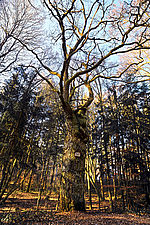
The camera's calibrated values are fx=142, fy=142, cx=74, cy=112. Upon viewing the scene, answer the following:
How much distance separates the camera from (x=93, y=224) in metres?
3.25

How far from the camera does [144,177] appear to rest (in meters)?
7.52

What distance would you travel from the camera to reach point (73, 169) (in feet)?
14.9

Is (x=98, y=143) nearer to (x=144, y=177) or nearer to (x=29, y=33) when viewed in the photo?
(x=144, y=177)

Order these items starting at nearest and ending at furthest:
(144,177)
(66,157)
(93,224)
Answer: (93,224), (66,157), (144,177)

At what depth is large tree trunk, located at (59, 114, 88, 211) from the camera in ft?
14.1

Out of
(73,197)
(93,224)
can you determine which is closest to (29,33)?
(73,197)

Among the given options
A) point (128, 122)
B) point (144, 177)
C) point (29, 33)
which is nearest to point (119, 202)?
point (144, 177)

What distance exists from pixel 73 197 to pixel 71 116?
2.60m

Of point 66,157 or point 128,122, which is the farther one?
point 128,122

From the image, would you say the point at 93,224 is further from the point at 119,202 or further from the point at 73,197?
the point at 119,202

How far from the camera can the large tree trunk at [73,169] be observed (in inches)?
169

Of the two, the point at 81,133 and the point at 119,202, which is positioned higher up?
the point at 81,133

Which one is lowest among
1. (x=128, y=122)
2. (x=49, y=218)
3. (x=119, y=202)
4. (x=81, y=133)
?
(x=119, y=202)

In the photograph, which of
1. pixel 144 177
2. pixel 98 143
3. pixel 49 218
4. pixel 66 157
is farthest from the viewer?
pixel 98 143
